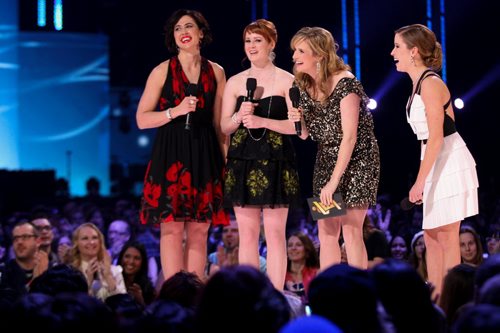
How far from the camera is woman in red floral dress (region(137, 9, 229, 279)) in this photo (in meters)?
4.69

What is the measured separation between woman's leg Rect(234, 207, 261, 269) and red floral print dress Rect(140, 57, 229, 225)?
0.68 ft

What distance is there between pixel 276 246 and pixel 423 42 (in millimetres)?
1222

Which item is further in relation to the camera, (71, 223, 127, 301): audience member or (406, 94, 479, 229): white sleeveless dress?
(71, 223, 127, 301): audience member

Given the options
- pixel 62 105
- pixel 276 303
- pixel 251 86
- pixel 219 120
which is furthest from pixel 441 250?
pixel 62 105

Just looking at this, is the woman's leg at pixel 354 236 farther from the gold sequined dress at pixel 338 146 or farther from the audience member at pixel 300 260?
the audience member at pixel 300 260

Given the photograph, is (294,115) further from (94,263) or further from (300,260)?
(94,263)

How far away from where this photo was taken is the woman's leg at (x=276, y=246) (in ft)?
14.7

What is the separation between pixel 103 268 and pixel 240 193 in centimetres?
191

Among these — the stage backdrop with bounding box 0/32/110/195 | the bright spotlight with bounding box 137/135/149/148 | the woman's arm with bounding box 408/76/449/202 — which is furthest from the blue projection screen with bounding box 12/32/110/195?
the woman's arm with bounding box 408/76/449/202

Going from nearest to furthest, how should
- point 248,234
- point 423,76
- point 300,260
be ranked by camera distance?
point 423,76
point 248,234
point 300,260

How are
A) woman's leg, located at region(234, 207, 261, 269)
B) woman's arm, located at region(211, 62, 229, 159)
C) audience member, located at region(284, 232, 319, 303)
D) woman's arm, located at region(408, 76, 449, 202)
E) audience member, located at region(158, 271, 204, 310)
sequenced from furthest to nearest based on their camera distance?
1. audience member, located at region(284, 232, 319, 303)
2. woman's arm, located at region(211, 62, 229, 159)
3. woman's leg, located at region(234, 207, 261, 269)
4. woman's arm, located at region(408, 76, 449, 202)
5. audience member, located at region(158, 271, 204, 310)

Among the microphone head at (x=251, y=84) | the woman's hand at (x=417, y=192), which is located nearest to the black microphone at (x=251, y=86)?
the microphone head at (x=251, y=84)

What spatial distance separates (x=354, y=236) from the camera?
4.38 meters

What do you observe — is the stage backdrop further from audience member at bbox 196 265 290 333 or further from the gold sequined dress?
audience member at bbox 196 265 290 333
